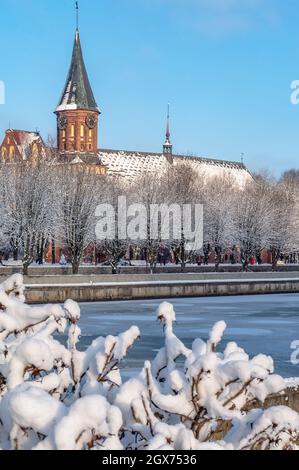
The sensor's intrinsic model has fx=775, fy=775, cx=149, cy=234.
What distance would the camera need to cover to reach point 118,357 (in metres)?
4.76

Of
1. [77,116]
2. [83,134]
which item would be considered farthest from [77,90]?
[83,134]

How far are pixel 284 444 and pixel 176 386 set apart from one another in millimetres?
631

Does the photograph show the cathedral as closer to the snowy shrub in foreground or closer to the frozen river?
the frozen river

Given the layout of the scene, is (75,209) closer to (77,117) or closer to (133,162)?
(77,117)

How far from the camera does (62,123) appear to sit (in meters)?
110

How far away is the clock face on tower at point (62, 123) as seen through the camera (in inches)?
4304

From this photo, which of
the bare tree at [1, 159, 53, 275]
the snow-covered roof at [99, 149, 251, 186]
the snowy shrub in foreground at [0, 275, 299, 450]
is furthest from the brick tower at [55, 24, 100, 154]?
the snowy shrub in foreground at [0, 275, 299, 450]

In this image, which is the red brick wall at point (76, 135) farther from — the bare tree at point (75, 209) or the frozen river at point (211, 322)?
the frozen river at point (211, 322)

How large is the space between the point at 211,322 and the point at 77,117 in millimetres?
84825

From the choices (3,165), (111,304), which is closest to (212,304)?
(111,304)

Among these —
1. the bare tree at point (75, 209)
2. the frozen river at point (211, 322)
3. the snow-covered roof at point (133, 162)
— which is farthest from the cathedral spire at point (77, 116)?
the frozen river at point (211, 322)

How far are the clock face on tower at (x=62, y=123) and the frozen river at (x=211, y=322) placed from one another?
7186 centimetres
